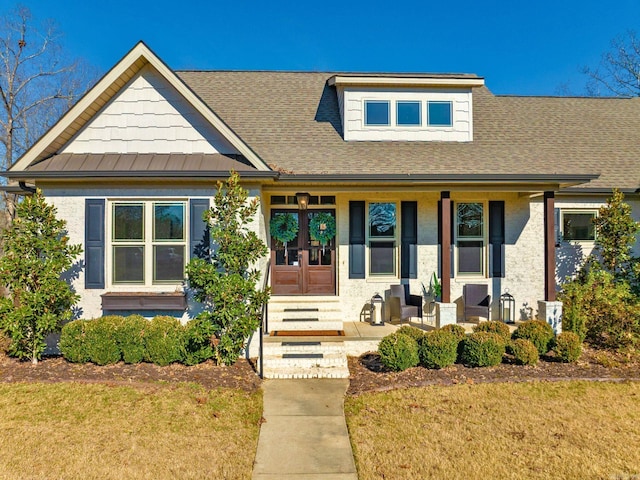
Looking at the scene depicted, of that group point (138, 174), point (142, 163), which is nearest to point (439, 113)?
point (142, 163)

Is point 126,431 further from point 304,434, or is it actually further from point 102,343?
point 102,343

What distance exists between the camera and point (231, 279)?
7.31m

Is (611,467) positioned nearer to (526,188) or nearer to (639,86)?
(526,188)

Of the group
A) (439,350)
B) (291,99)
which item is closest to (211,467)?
(439,350)

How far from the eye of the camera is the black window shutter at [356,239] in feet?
32.7

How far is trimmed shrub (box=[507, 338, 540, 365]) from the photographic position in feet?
23.5

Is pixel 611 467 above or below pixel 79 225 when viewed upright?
below

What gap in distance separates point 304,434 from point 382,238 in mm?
5853

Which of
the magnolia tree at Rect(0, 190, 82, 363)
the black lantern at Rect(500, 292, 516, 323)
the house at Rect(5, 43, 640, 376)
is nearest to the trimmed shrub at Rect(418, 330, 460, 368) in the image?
the house at Rect(5, 43, 640, 376)

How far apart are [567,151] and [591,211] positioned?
5.76ft

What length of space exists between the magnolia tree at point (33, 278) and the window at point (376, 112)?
742cm

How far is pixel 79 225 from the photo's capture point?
8148 millimetres

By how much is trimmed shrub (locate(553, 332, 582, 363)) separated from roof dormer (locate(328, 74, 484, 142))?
5.57 metres

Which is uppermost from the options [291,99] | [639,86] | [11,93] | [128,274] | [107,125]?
[639,86]
